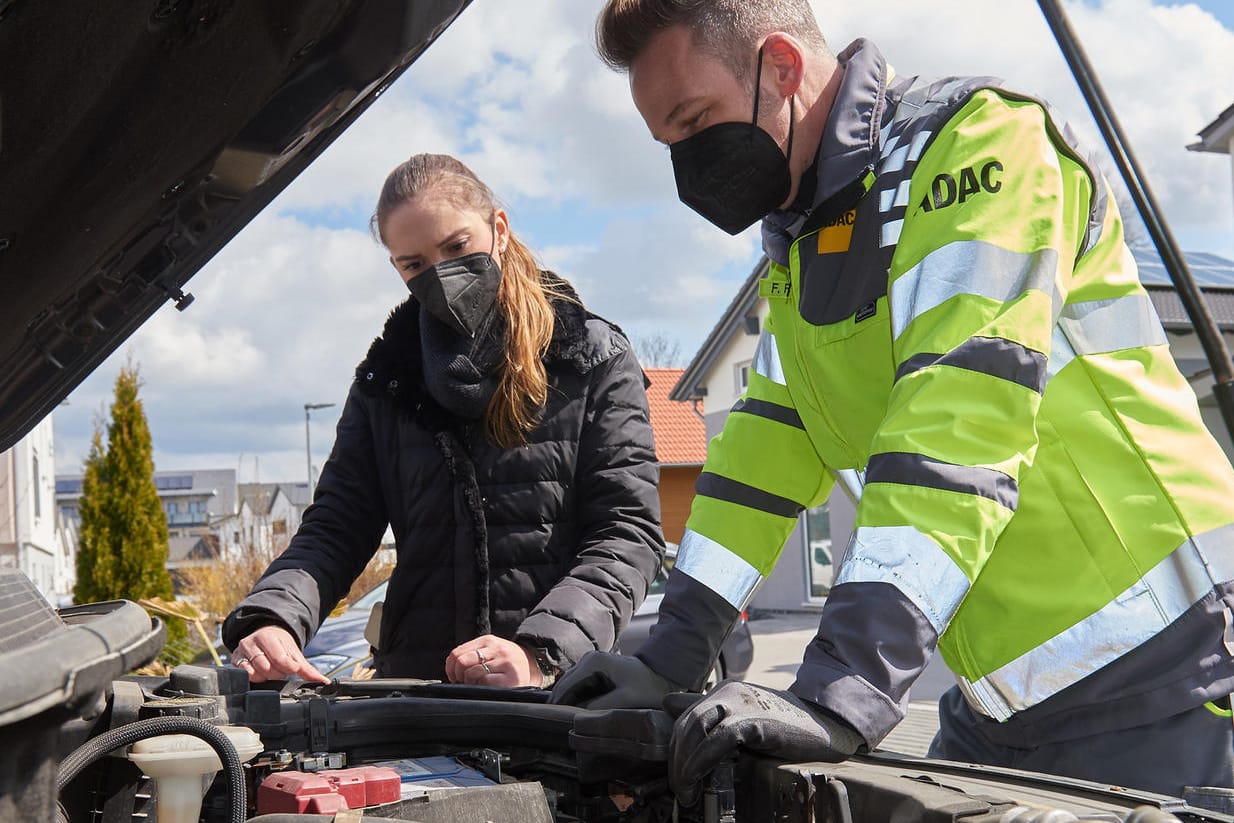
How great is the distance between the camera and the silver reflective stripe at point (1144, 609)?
1.49 metres

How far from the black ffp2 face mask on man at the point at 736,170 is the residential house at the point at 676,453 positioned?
22.4 m

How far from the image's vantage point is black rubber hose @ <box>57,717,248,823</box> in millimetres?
1325

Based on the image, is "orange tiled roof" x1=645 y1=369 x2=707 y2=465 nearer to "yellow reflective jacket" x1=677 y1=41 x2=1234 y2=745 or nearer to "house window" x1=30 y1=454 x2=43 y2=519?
"house window" x1=30 y1=454 x2=43 y2=519

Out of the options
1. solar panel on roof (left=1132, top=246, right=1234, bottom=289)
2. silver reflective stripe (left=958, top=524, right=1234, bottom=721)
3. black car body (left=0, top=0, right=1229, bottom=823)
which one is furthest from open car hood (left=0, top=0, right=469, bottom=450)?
solar panel on roof (left=1132, top=246, right=1234, bottom=289)

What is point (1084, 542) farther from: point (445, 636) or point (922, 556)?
point (445, 636)

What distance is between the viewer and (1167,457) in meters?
1.52

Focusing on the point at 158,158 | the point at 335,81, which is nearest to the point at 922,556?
the point at 335,81

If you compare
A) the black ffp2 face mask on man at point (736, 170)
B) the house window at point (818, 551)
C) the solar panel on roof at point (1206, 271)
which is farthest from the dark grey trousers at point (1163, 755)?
the house window at point (818, 551)

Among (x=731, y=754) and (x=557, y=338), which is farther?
(x=557, y=338)

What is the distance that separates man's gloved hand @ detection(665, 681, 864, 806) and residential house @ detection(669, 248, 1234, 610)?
9.61 metres

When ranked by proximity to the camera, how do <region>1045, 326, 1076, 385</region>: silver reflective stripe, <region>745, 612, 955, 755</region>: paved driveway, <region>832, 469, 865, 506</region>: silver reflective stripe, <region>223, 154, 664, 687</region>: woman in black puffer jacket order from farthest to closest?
<region>745, 612, 955, 755</region>: paved driveway
<region>223, 154, 664, 687</region>: woman in black puffer jacket
<region>832, 469, 865, 506</region>: silver reflective stripe
<region>1045, 326, 1076, 385</region>: silver reflective stripe

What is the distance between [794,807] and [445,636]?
1.44 meters

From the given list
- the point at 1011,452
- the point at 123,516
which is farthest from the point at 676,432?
the point at 1011,452

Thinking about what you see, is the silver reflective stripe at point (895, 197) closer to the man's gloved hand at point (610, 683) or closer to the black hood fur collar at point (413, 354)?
the man's gloved hand at point (610, 683)
